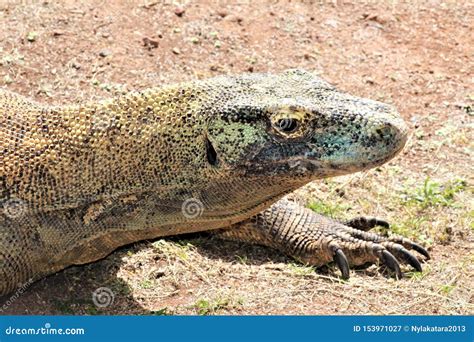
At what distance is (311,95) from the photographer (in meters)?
4.90

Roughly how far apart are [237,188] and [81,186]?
2.83ft

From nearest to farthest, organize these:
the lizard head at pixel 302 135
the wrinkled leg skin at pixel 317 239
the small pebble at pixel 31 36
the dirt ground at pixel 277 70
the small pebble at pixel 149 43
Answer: the lizard head at pixel 302 135
the dirt ground at pixel 277 70
the wrinkled leg skin at pixel 317 239
the small pebble at pixel 31 36
the small pebble at pixel 149 43

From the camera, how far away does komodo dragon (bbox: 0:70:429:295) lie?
4738 mm

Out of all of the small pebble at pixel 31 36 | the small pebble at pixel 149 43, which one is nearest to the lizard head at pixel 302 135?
the small pebble at pixel 149 43

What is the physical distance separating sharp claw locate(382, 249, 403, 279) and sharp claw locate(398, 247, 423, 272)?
0.30 ft

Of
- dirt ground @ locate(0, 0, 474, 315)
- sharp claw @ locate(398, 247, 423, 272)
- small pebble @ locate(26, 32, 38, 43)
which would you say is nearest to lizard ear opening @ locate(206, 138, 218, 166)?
dirt ground @ locate(0, 0, 474, 315)

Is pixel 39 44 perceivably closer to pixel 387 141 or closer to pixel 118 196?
pixel 118 196

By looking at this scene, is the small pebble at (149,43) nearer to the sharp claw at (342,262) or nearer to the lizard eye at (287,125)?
the sharp claw at (342,262)

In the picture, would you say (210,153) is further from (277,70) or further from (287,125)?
(277,70)

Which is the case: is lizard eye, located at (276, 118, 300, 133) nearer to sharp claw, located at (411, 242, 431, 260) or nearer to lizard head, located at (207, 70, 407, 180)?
A: lizard head, located at (207, 70, 407, 180)

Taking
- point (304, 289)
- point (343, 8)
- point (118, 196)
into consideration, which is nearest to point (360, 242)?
point (304, 289)

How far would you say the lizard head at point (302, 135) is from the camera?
4672mm

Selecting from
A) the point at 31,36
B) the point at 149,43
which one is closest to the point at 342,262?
the point at 149,43

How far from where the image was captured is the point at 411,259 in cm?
614
